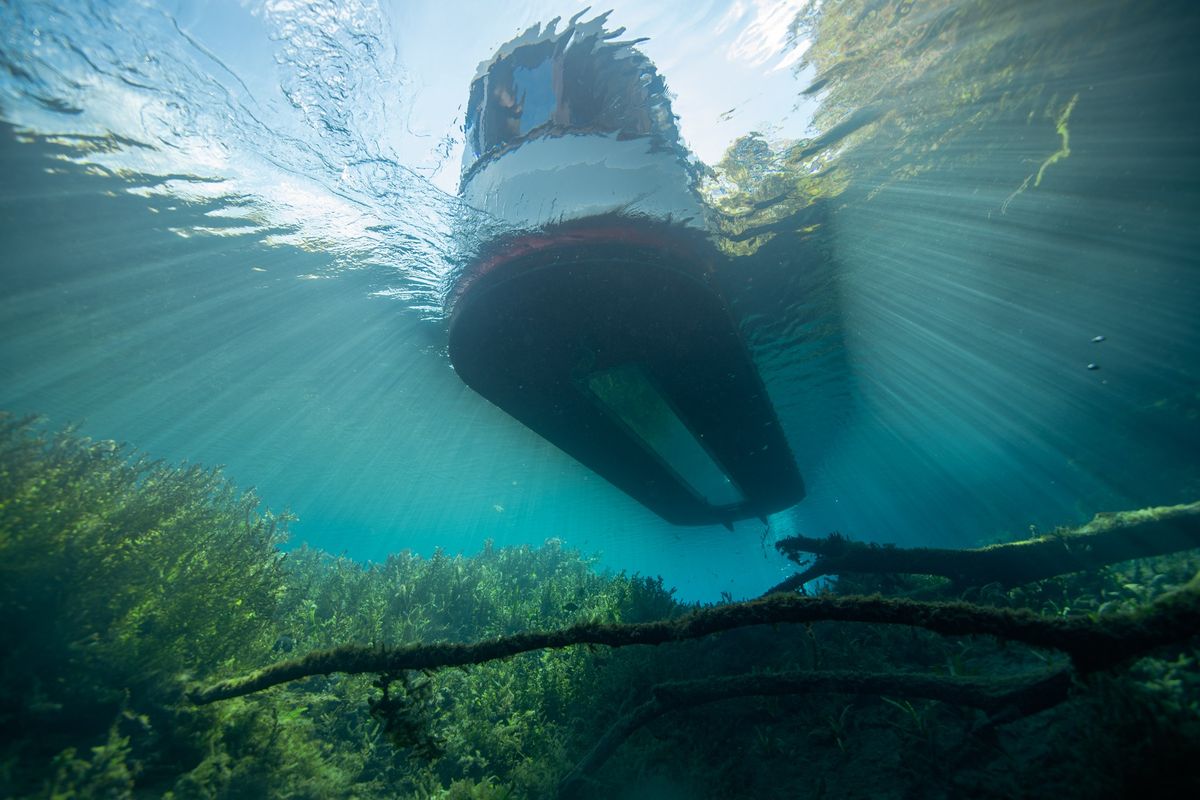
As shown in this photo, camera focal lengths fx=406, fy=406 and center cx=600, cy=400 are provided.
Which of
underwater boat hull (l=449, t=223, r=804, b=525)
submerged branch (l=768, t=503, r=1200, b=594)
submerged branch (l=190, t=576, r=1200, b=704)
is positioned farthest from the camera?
underwater boat hull (l=449, t=223, r=804, b=525)

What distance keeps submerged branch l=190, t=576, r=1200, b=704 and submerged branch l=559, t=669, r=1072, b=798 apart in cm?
132

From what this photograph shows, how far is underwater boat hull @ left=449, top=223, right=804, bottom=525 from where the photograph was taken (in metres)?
6.54

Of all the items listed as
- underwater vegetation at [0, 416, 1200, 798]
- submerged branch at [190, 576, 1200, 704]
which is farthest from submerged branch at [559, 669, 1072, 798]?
submerged branch at [190, 576, 1200, 704]

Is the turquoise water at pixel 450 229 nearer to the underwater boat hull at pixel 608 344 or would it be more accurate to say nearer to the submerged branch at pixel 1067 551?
the underwater boat hull at pixel 608 344

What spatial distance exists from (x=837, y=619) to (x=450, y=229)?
30.3ft

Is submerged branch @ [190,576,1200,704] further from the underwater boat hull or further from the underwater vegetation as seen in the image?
the underwater boat hull

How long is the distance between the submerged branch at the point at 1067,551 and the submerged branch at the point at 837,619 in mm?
5895


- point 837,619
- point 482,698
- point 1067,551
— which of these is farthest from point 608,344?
point 1067,551

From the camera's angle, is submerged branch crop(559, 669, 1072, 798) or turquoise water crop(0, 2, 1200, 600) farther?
turquoise water crop(0, 2, 1200, 600)

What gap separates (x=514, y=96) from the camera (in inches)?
239

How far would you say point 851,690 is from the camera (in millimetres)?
3729

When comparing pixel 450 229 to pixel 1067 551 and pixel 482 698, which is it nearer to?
pixel 482 698

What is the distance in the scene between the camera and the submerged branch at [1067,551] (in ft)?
20.7

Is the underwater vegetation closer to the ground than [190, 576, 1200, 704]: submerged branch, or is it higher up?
closer to the ground
